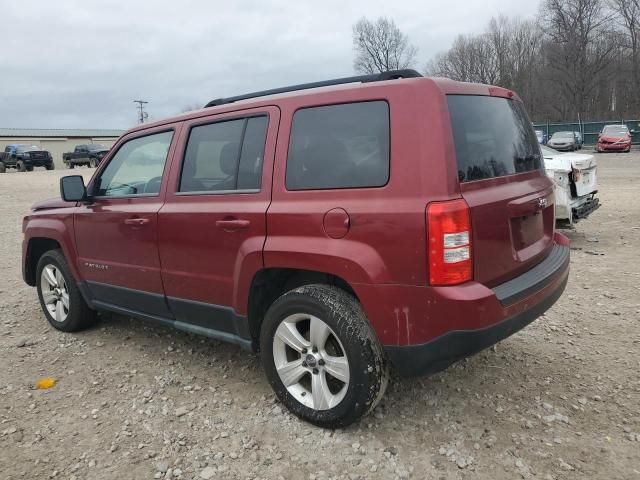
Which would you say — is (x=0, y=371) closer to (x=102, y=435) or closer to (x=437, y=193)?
(x=102, y=435)

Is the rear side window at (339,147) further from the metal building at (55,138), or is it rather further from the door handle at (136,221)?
the metal building at (55,138)

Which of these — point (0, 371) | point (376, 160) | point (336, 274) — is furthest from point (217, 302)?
point (0, 371)

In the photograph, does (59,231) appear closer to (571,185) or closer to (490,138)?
(490,138)

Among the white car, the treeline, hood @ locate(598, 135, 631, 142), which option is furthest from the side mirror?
the treeline

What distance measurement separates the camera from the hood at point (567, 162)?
22.4 ft

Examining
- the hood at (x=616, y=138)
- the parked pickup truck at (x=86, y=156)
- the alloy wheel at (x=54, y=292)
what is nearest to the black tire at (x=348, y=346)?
the alloy wheel at (x=54, y=292)

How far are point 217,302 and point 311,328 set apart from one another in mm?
754

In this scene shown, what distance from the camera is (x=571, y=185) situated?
6859 mm

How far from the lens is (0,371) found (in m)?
3.93

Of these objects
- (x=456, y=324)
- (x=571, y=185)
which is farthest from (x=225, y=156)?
(x=571, y=185)

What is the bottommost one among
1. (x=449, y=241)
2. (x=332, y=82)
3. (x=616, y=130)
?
(x=616, y=130)

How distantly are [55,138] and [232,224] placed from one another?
74523mm

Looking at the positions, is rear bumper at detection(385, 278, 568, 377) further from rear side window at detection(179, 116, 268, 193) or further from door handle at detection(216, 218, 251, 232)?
rear side window at detection(179, 116, 268, 193)

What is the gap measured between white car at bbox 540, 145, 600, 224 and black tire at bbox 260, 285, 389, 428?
4.80m
